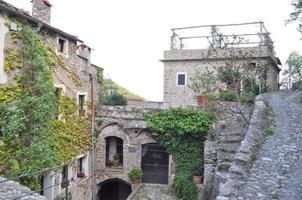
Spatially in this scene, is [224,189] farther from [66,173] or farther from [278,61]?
[278,61]

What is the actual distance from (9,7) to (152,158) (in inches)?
439

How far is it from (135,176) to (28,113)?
7909 mm

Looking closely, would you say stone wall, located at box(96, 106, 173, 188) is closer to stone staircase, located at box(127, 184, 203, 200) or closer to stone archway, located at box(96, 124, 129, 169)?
stone archway, located at box(96, 124, 129, 169)

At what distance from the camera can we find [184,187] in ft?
50.6

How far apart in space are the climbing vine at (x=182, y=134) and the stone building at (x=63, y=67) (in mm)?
3917

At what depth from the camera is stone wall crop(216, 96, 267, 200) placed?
637 cm

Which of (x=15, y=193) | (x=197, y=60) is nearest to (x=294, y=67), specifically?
(x=197, y=60)

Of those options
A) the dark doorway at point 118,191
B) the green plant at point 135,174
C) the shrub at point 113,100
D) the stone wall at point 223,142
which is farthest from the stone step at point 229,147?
the dark doorway at point 118,191

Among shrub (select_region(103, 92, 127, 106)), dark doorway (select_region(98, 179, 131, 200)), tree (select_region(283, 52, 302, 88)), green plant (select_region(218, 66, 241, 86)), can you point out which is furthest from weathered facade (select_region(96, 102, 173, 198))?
tree (select_region(283, 52, 302, 88))

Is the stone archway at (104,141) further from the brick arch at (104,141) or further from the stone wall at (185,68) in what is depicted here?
the stone wall at (185,68)

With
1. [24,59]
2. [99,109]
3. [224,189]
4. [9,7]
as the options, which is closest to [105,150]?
[99,109]

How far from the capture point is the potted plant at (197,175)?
1566cm

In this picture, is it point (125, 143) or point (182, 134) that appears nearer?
point (182, 134)

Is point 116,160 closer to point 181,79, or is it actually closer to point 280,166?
point 181,79
